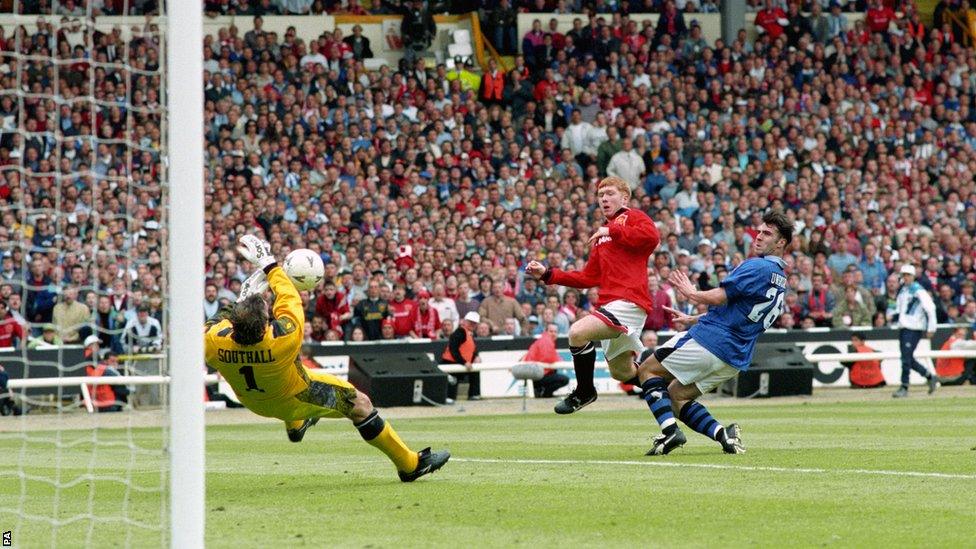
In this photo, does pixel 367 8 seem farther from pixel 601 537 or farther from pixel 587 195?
pixel 601 537

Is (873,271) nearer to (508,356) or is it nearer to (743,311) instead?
(508,356)

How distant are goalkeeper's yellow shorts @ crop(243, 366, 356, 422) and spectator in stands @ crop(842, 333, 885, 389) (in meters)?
17.0

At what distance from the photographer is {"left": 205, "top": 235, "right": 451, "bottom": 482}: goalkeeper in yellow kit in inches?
370

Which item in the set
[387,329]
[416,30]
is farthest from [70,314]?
[416,30]

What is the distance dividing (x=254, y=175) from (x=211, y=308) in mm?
3865

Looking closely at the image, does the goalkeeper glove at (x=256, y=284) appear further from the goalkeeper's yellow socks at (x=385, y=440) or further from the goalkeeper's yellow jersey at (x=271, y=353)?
the goalkeeper's yellow socks at (x=385, y=440)

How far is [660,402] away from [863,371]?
14710 millimetres

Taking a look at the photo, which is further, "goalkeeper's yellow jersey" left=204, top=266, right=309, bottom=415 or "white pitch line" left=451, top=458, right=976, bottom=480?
"white pitch line" left=451, top=458, right=976, bottom=480

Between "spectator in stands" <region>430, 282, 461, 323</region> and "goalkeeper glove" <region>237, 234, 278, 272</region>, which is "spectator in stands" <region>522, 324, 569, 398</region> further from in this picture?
"goalkeeper glove" <region>237, 234, 278, 272</region>

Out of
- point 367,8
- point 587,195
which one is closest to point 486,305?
point 587,195

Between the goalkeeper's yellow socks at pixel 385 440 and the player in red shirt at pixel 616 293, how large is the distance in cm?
251

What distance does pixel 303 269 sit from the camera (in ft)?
33.2

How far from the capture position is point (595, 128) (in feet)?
100

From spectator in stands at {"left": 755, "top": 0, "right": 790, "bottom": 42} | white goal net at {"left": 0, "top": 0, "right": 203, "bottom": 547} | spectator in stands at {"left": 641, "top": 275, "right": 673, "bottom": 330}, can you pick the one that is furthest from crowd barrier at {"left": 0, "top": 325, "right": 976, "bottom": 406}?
spectator in stands at {"left": 755, "top": 0, "right": 790, "bottom": 42}
